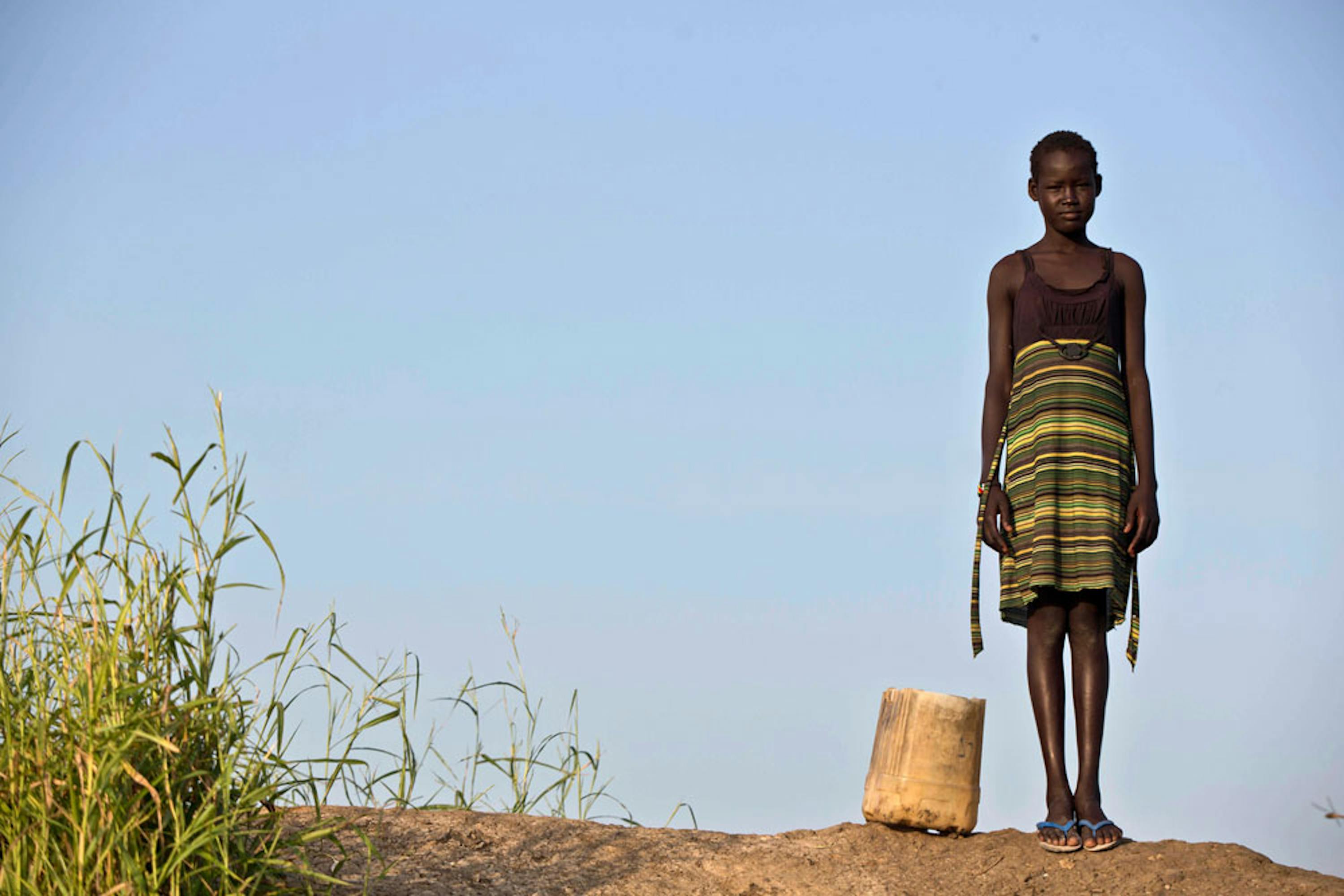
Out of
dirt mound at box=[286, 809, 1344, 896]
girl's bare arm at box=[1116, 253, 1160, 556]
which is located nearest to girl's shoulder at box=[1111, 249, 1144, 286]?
girl's bare arm at box=[1116, 253, 1160, 556]

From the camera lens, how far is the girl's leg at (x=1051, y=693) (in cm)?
499

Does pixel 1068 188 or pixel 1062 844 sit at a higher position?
pixel 1068 188

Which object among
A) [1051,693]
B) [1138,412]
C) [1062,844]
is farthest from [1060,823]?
[1138,412]

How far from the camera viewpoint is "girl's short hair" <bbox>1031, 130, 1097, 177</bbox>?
5.20 metres

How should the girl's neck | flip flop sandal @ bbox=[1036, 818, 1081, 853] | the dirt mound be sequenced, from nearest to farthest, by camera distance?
the dirt mound < flip flop sandal @ bbox=[1036, 818, 1081, 853] < the girl's neck

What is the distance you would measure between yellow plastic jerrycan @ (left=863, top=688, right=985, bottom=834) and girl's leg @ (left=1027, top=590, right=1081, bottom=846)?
9.7 inches

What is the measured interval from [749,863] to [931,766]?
815mm

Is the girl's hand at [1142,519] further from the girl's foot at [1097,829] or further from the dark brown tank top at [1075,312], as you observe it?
the girl's foot at [1097,829]

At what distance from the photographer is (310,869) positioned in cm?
335

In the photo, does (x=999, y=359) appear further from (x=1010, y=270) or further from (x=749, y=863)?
(x=749, y=863)

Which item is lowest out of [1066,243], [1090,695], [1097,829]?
[1097,829]

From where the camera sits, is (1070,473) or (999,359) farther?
(999,359)

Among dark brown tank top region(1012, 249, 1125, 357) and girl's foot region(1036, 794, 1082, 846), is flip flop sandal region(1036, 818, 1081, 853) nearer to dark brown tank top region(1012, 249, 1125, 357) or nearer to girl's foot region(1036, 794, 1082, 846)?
girl's foot region(1036, 794, 1082, 846)

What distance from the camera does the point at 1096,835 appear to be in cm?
495
